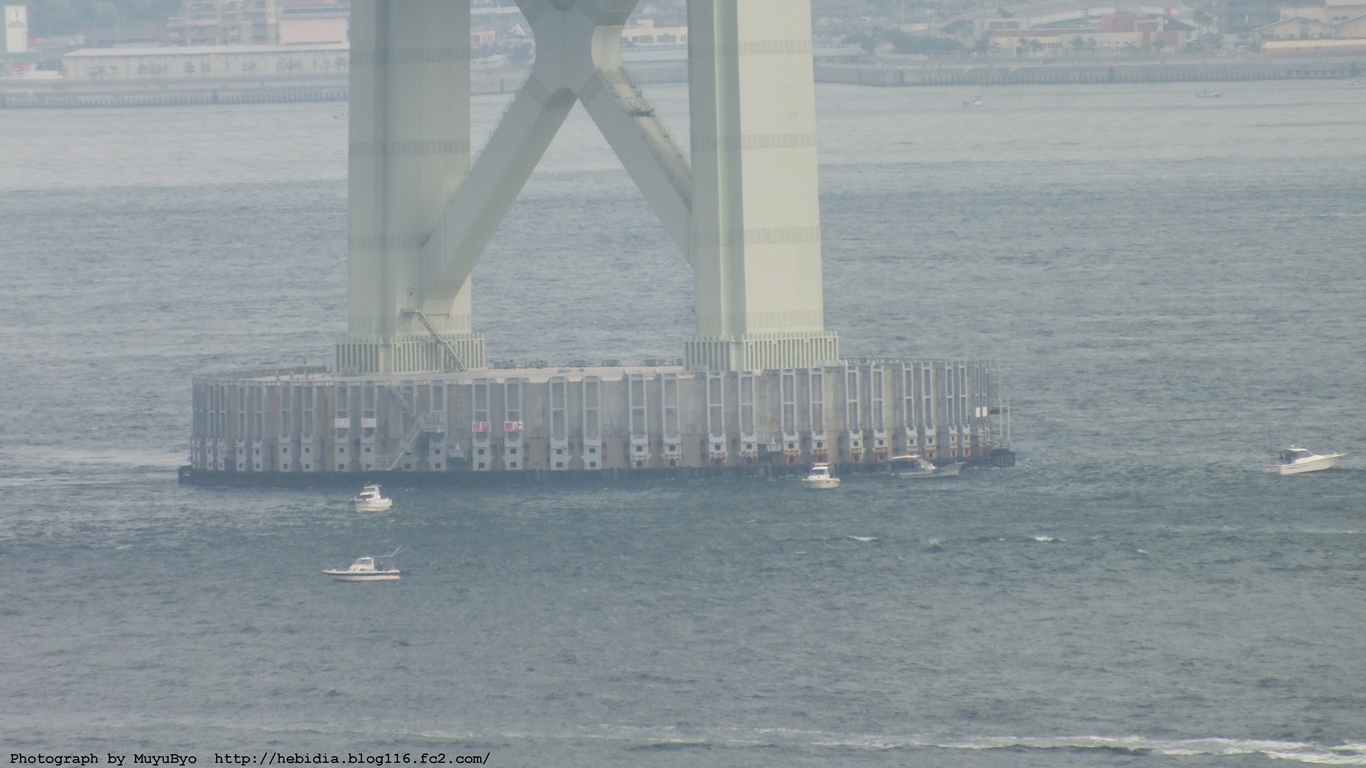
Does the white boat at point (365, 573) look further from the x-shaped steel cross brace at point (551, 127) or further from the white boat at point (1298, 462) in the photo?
the white boat at point (1298, 462)

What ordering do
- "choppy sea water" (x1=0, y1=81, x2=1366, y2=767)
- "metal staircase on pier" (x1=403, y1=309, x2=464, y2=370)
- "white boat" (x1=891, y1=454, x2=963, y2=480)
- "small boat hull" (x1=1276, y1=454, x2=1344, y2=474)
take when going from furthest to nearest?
"metal staircase on pier" (x1=403, y1=309, x2=464, y2=370)
"small boat hull" (x1=1276, y1=454, x2=1344, y2=474)
"white boat" (x1=891, y1=454, x2=963, y2=480)
"choppy sea water" (x1=0, y1=81, x2=1366, y2=767)

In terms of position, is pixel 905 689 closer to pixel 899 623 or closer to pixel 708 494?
pixel 899 623

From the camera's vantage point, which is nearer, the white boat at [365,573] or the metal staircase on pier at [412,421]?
the white boat at [365,573]

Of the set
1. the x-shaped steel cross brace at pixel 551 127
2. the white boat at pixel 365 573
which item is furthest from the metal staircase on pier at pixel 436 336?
the white boat at pixel 365 573

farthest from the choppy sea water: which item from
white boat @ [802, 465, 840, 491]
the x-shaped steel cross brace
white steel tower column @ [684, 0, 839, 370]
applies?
the x-shaped steel cross brace

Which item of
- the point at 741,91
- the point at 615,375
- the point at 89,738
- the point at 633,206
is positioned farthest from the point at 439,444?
the point at 633,206

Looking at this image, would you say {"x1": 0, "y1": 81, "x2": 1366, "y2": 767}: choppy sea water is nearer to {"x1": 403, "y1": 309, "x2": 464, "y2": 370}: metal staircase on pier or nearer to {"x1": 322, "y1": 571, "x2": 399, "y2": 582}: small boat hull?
{"x1": 322, "y1": 571, "x2": 399, "y2": 582}: small boat hull
